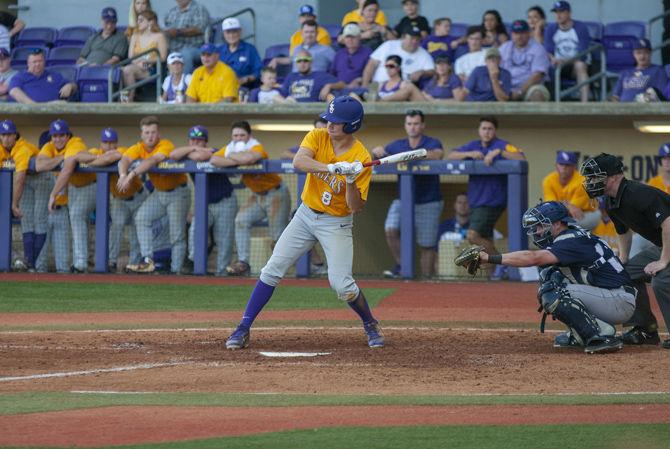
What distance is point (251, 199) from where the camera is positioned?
601 inches

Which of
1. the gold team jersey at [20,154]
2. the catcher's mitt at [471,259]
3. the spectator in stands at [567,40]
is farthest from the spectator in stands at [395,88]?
the catcher's mitt at [471,259]

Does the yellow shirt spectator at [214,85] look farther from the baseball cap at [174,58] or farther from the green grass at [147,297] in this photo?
the green grass at [147,297]

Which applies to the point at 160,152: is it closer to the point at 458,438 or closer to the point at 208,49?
the point at 208,49

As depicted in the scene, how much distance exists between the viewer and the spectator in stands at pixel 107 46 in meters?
18.2

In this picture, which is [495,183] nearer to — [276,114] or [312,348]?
[276,114]

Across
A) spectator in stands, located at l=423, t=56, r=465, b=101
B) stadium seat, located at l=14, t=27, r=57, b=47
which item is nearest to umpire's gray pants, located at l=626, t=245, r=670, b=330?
spectator in stands, located at l=423, t=56, r=465, b=101

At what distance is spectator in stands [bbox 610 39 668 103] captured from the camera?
611 inches

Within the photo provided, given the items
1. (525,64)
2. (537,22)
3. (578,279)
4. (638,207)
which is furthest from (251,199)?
(638,207)

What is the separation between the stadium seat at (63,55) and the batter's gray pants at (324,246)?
10.9 meters

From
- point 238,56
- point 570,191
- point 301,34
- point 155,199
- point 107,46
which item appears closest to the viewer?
point 570,191

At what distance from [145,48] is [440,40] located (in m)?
4.43

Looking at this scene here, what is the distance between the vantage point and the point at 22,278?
48.4 feet

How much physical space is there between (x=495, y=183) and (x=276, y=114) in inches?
130

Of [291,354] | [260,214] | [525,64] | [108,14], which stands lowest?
[291,354]
